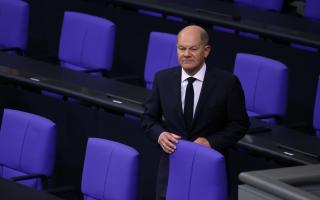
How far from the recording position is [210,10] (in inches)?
292

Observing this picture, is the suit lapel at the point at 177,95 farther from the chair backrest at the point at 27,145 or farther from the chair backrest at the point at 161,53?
the chair backrest at the point at 161,53

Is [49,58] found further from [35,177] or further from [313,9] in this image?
[35,177]

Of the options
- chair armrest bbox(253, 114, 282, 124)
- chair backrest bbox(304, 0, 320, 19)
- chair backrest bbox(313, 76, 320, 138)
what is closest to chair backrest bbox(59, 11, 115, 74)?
chair armrest bbox(253, 114, 282, 124)

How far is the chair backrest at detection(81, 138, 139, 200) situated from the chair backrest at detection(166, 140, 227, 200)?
35 centimetres

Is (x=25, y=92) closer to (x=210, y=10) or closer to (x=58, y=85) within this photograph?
(x=58, y=85)

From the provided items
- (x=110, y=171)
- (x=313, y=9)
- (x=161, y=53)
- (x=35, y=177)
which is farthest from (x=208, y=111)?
(x=313, y=9)

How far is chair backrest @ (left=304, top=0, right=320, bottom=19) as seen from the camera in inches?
296

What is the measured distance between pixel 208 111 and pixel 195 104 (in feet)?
0.26

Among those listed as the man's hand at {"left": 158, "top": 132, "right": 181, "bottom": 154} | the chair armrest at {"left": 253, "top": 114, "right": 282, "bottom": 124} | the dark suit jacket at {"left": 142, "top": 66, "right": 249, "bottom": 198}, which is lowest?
the chair armrest at {"left": 253, "top": 114, "right": 282, "bottom": 124}

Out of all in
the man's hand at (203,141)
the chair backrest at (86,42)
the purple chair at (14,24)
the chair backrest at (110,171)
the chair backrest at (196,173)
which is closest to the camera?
Result: the chair backrest at (196,173)

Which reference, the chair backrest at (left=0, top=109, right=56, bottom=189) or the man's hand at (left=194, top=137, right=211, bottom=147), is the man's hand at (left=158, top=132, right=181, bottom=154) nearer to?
the man's hand at (left=194, top=137, right=211, bottom=147)

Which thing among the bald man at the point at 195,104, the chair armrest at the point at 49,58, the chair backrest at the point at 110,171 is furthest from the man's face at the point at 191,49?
the chair armrest at the point at 49,58

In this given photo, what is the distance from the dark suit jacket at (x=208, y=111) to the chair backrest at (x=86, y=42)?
2.27 metres

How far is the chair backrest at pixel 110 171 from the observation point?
4.53 meters
